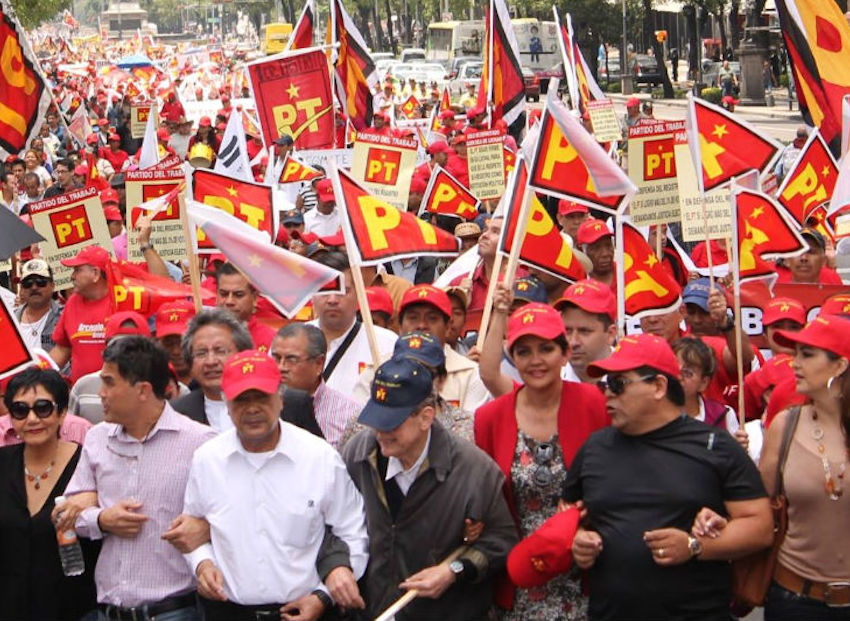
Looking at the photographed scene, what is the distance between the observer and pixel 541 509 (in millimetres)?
5438

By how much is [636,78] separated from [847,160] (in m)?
49.4

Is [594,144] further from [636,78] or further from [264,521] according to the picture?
[636,78]

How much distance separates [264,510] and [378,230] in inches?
103

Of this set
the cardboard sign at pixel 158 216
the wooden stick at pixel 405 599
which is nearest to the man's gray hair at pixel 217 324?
the wooden stick at pixel 405 599

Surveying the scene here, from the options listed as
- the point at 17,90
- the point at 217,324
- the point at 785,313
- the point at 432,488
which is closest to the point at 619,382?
the point at 432,488

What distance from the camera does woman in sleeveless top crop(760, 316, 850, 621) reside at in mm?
5191

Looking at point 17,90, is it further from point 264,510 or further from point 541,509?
point 541,509

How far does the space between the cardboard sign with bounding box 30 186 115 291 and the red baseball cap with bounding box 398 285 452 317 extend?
396 centimetres

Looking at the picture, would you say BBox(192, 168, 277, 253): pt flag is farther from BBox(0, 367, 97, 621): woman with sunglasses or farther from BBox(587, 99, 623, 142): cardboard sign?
BBox(587, 99, 623, 142): cardboard sign

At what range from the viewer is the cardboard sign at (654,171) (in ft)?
32.2

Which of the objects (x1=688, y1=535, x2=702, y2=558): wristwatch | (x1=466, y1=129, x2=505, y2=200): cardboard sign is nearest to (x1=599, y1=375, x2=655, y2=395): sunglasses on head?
(x1=688, y1=535, x2=702, y2=558): wristwatch

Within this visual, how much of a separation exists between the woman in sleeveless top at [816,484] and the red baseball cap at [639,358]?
20.8 inches

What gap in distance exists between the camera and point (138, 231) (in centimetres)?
1010

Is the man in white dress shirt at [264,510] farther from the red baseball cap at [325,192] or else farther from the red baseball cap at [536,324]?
the red baseball cap at [325,192]
